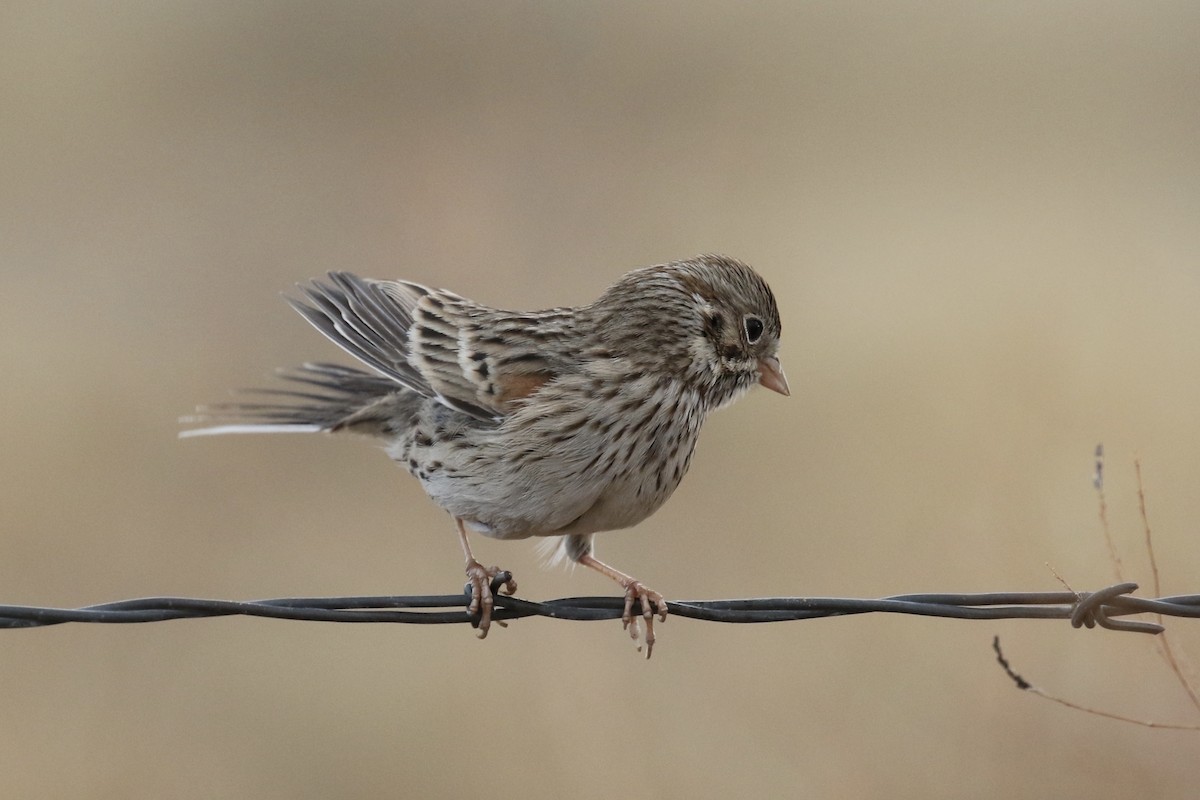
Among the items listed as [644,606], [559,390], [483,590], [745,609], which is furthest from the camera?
[559,390]

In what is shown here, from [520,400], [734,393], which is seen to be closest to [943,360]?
[734,393]

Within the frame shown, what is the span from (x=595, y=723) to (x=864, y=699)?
1.39m

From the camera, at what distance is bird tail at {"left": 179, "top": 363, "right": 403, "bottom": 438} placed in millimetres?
5871

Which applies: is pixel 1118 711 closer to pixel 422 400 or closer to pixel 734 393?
pixel 734 393

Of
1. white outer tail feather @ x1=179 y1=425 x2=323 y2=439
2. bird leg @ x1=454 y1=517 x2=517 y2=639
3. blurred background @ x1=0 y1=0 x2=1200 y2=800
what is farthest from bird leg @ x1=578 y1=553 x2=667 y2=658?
blurred background @ x1=0 y1=0 x2=1200 y2=800

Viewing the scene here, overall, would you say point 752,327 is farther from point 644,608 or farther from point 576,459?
point 644,608

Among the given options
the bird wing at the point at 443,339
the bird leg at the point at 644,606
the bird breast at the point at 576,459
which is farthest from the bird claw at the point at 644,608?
the bird wing at the point at 443,339

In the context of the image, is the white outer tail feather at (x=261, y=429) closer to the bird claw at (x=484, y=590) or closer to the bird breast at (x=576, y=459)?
the bird breast at (x=576, y=459)

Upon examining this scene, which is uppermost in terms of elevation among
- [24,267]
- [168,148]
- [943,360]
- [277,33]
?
[277,33]

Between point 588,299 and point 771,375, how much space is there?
15.8 feet

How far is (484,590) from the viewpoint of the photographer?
184 inches

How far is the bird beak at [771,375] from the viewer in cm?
551

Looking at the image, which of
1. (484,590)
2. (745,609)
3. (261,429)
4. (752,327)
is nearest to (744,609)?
(745,609)

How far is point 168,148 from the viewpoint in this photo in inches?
502
